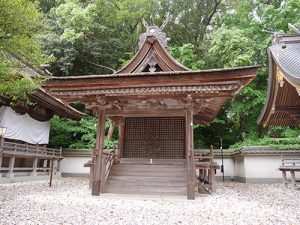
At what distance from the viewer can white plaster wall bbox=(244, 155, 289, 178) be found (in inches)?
656

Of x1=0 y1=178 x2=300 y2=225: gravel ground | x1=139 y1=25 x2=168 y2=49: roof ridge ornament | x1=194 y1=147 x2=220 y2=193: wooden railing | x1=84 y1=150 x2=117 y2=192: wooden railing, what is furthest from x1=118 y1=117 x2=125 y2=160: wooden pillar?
x1=0 y1=178 x2=300 y2=225: gravel ground

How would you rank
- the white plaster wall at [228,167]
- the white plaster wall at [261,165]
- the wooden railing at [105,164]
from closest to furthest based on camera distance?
the wooden railing at [105,164] < the white plaster wall at [261,165] < the white plaster wall at [228,167]

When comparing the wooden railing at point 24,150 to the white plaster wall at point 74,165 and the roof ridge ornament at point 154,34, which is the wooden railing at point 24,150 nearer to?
the white plaster wall at point 74,165

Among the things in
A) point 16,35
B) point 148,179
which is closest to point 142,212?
point 148,179

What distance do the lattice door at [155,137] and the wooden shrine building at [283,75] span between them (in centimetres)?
418

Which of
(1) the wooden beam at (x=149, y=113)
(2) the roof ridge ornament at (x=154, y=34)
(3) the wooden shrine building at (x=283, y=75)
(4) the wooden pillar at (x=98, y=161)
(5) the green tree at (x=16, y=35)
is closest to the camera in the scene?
(3) the wooden shrine building at (x=283, y=75)

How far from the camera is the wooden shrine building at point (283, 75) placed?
645 cm

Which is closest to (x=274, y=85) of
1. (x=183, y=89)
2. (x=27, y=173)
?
(x=183, y=89)

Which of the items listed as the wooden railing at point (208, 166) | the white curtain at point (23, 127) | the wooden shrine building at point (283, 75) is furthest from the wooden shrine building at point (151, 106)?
the white curtain at point (23, 127)

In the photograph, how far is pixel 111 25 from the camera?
25.4m

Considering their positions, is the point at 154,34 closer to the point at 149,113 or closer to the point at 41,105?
the point at 149,113

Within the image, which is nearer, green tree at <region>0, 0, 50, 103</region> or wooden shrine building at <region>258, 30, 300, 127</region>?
wooden shrine building at <region>258, 30, 300, 127</region>

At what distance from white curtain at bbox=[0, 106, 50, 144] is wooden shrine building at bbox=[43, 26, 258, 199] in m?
7.33

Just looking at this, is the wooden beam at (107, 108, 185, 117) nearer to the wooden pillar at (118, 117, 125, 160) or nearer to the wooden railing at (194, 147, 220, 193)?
the wooden pillar at (118, 117, 125, 160)
